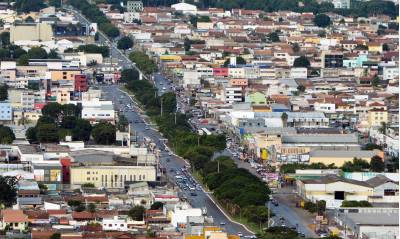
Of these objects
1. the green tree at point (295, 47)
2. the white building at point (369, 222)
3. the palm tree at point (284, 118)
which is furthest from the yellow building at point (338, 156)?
the green tree at point (295, 47)

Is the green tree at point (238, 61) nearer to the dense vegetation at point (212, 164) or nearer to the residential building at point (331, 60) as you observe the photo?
the residential building at point (331, 60)

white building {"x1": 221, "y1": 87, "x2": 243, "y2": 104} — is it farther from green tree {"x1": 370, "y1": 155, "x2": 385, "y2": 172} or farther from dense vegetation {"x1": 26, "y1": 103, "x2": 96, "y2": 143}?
green tree {"x1": 370, "y1": 155, "x2": 385, "y2": 172}

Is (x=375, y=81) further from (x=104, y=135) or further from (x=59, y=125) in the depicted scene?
(x=104, y=135)

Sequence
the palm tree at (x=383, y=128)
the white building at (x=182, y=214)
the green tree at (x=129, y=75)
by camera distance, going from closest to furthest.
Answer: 1. the white building at (x=182, y=214)
2. the palm tree at (x=383, y=128)
3. the green tree at (x=129, y=75)

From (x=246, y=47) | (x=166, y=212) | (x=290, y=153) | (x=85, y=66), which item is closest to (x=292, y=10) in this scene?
(x=246, y=47)

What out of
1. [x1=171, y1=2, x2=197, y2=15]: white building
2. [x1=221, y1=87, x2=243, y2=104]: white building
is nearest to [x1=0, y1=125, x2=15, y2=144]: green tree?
[x1=221, y1=87, x2=243, y2=104]: white building

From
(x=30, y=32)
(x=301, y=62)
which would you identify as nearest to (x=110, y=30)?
(x=30, y=32)
